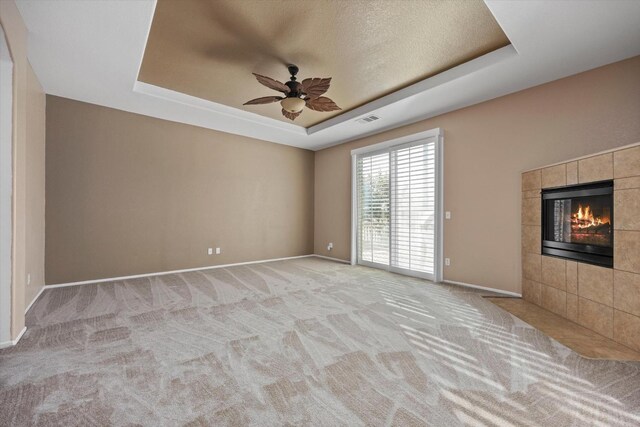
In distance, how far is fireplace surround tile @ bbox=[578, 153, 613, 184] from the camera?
269cm

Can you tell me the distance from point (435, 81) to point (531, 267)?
2.79 m

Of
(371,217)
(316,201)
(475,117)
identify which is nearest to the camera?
(475,117)

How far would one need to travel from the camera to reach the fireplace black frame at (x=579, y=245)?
272 cm

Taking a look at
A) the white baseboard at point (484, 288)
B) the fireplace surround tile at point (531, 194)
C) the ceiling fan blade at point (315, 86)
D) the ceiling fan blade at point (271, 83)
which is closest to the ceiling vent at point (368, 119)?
the ceiling fan blade at point (315, 86)

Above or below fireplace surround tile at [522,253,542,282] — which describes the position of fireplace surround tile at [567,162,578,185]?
above

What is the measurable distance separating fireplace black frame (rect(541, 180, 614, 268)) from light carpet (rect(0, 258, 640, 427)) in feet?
3.09

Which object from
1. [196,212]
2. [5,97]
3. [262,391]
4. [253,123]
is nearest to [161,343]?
[262,391]

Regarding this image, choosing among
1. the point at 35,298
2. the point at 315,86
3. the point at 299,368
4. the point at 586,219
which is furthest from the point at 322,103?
the point at 35,298

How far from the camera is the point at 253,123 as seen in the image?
18.1 ft

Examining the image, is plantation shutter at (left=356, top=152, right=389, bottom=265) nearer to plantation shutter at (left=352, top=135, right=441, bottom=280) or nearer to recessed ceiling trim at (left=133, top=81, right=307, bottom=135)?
plantation shutter at (left=352, top=135, right=441, bottom=280)

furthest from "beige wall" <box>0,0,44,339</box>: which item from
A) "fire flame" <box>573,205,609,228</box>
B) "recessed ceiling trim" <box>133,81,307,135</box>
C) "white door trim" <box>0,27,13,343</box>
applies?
"fire flame" <box>573,205,609,228</box>

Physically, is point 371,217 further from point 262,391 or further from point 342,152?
point 262,391

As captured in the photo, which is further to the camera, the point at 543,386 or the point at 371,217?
the point at 371,217

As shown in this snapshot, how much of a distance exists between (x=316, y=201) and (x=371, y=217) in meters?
2.01
